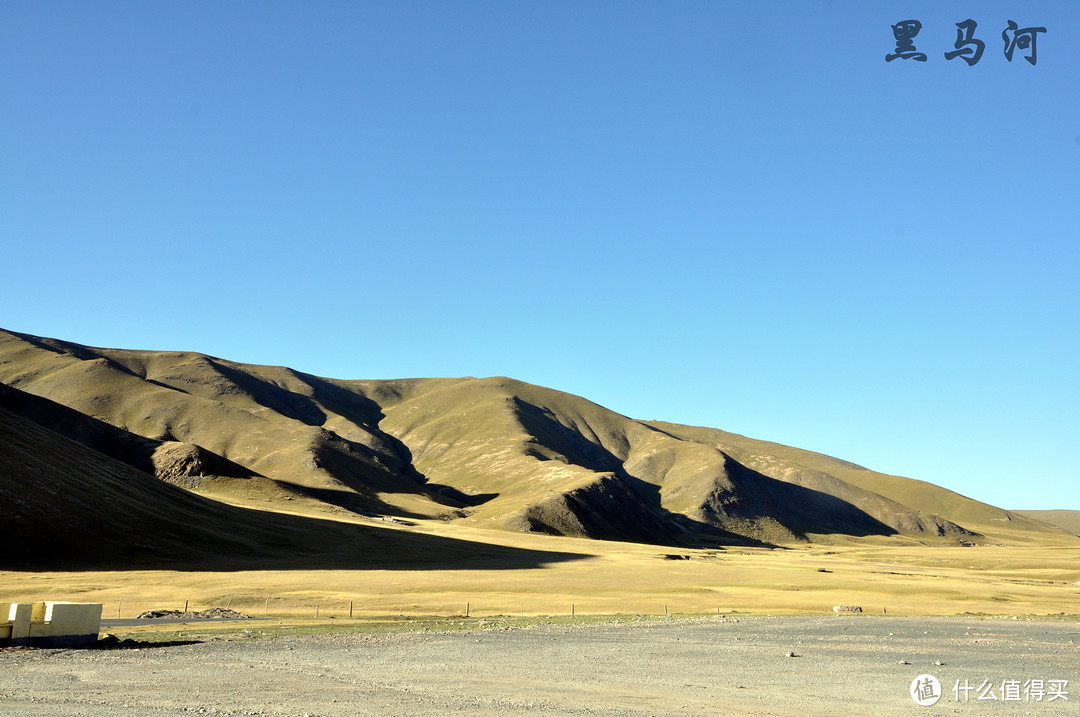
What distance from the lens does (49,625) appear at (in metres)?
32.5

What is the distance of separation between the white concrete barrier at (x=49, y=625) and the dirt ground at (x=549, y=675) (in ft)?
5.63

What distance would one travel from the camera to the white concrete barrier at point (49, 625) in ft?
104

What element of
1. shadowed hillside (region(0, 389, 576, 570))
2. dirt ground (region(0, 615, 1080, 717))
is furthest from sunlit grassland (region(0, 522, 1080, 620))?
dirt ground (region(0, 615, 1080, 717))

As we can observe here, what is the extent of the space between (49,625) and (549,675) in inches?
834

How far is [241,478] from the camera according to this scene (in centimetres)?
17400

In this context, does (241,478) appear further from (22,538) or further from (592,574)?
(592,574)

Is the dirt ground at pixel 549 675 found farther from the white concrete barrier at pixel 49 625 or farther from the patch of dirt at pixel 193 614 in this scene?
the patch of dirt at pixel 193 614
